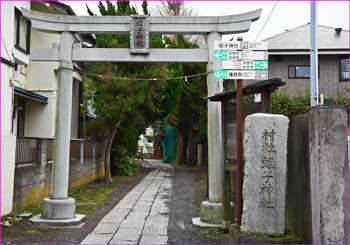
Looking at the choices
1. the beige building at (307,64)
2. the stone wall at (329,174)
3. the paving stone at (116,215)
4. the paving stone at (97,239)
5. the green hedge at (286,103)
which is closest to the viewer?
the stone wall at (329,174)

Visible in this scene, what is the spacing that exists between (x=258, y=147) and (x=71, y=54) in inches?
206

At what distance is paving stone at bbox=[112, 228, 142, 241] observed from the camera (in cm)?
725

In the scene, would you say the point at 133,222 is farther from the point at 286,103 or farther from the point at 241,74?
the point at 286,103

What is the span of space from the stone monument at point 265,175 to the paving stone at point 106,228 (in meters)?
3.33

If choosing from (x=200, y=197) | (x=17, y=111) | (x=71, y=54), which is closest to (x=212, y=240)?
(x=71, y=54)

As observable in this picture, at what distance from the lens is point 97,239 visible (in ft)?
23.5

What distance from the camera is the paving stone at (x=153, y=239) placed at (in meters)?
7.01

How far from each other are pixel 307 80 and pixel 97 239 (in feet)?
58.7

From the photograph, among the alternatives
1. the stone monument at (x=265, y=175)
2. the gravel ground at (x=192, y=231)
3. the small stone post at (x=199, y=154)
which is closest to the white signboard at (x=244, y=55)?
the stone monument at (x=265, y=175)

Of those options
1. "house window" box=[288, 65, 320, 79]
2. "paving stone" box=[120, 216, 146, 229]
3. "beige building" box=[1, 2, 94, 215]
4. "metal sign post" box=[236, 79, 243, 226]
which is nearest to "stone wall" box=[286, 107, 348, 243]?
"metal sign post" box=[236, 79, 243, 226]

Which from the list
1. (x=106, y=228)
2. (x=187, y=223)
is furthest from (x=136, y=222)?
(x=187, y=223)

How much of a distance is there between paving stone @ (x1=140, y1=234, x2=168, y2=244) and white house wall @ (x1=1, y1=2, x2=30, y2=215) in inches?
126

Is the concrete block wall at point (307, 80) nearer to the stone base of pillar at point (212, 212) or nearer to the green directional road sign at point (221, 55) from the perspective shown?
the stone base of pillar at point (212, 212)

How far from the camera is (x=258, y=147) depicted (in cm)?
562
